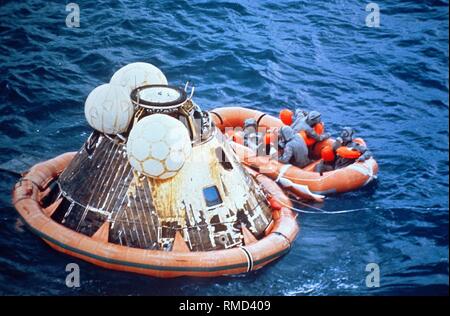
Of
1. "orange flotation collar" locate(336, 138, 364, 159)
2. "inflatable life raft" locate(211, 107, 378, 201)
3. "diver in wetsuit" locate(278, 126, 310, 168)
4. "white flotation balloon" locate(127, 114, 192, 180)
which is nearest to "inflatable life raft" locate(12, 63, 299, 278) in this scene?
"white flotation balloon" locate(127, 114, 192, 180)

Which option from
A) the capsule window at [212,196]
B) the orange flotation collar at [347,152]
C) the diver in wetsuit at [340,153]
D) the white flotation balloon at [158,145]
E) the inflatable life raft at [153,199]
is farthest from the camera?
the diver in wetsuit at [340,153]

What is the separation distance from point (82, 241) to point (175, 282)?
5.57 ft

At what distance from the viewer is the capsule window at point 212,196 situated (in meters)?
9.09

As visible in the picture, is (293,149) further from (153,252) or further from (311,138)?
(153,252)

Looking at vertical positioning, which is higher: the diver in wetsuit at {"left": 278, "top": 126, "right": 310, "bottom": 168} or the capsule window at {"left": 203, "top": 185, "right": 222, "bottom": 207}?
the capsule window at {"left": 203, "top": 185, "right": 222, "bottom": 207}

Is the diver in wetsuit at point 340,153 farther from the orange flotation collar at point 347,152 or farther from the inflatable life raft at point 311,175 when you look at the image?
the inflatable life raft at point 311,175

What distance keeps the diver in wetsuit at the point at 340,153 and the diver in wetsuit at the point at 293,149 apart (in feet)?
1.46

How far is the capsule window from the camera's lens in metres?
9.09

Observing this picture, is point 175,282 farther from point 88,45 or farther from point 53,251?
point 88,45

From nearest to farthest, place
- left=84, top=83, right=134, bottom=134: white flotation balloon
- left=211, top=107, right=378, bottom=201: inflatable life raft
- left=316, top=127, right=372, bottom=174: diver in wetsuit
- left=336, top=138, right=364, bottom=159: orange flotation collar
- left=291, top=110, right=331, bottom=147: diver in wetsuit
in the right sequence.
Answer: left=84, top=83, right=134, bottom=134: white flotation balloon
left=211, top=107, right=378, bottom=201: inflatable life raft
left=336, top=138, right=364, bottom=159: orange flotation collar
left=316, top=127, right=372, bottom=174: diver in wetsuit
left=291, top=110, right=331, bottom=147: diver in wetsuit

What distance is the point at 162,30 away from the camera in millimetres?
19812

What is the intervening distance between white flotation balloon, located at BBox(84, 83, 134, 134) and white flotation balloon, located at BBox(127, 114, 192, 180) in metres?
0.55

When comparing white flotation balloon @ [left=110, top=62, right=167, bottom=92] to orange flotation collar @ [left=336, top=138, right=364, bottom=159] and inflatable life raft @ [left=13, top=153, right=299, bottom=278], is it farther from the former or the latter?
orange flotation collar @ [left=336, top=138, right=364, bottom=159]

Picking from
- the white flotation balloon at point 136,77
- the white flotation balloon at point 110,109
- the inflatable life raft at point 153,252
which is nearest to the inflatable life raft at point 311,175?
the inflatable life raft at point 153,252
